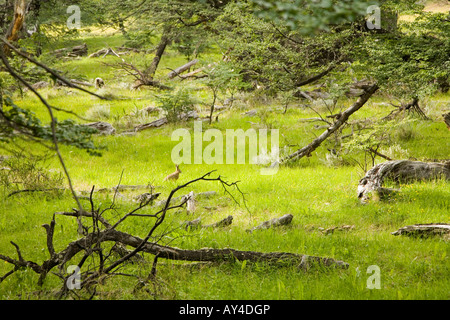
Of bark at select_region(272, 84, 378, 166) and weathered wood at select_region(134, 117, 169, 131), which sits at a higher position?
weathered wood at select_region(134, 117, 169, 131)

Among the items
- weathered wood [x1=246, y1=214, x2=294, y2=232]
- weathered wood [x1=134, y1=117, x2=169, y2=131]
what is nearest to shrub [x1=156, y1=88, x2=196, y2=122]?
weathered wood [x1=134, y1=117, x2=169, y2=131]

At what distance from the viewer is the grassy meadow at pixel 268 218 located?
4445 mm

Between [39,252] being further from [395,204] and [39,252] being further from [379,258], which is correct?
[395,204]

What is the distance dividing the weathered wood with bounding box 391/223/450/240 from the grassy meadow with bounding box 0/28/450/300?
0.48 feet

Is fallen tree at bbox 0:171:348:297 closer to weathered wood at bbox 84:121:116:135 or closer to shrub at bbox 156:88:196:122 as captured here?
weathered wood at bbox 84:121:116:135

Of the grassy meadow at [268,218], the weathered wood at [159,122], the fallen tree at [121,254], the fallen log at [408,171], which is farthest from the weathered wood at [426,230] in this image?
the weathered wood at [159,122]

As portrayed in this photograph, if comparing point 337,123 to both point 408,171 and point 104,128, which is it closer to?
point 408,171

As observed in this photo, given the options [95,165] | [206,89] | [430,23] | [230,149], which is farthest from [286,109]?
[430,23]

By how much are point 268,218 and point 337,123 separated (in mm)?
4268

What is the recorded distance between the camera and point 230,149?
40.9ft

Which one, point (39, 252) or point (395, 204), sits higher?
point (395, 204)

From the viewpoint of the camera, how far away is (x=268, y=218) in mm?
7184

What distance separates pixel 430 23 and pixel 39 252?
22.9ft

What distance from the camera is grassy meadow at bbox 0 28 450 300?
4445mm
